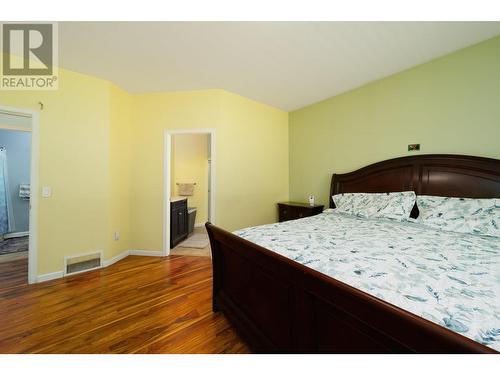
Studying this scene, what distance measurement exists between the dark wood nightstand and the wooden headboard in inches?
22.2

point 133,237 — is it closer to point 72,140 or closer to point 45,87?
point 72,140

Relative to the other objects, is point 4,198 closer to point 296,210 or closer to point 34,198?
point 34,198

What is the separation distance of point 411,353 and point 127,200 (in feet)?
11.8

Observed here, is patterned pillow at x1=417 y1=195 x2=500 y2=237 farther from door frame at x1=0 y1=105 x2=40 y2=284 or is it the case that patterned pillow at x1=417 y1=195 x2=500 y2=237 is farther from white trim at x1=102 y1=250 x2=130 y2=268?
door frame at x1=0 y1=105 x2=40 y2=284

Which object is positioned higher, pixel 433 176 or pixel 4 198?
pixel 433 176

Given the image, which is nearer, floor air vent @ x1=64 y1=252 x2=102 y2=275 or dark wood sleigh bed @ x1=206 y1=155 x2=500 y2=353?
dark wood sleigh bed @ x1=206 y1=155 x2=500 y2=353

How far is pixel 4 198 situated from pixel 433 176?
703 centimetres

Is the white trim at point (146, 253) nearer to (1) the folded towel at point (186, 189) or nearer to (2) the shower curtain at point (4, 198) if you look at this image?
(1) the folded towel at point (186, 189)

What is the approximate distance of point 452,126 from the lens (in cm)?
212

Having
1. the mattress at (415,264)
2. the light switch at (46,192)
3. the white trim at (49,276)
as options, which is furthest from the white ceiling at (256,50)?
the white trim at (49,276)

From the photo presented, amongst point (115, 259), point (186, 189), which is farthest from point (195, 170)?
point (115, 259)

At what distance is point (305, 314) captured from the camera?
3.19 feet

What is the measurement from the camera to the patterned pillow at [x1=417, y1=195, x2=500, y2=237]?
1.60 m

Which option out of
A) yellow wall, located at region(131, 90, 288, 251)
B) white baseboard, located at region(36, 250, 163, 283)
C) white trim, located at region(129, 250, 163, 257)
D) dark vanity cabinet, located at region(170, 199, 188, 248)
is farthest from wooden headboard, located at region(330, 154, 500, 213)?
white baseboard, located at region(36, 250, 163, 283)
